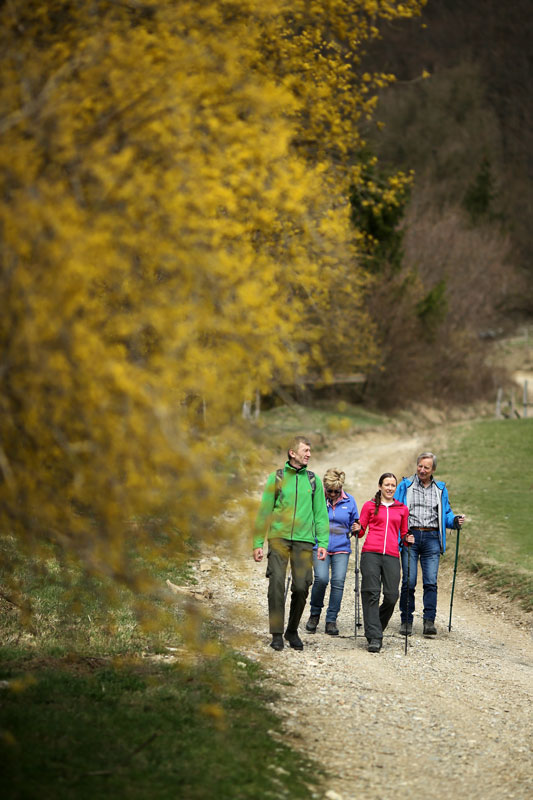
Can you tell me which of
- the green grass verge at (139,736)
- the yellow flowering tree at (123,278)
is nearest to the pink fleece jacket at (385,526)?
the green grass verge at (139,736)

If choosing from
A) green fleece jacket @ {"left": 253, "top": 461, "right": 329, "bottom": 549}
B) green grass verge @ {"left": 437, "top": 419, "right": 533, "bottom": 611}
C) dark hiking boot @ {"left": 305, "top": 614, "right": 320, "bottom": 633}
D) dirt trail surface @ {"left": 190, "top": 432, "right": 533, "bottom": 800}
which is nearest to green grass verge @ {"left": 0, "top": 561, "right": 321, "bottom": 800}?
dirt trail surface @ {"left": 190, "top": 432, "right": 533, "bottom": 800}

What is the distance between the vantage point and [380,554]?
31.1 feet

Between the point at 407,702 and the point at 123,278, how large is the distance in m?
4.68

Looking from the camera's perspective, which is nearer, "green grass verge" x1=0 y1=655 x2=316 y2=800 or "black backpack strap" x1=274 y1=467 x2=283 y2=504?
"green grass verge" x1=0 y1=655 x2=316 y2=800

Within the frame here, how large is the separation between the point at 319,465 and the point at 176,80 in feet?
65.7

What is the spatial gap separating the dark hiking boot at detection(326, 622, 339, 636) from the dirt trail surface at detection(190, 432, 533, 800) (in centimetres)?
11

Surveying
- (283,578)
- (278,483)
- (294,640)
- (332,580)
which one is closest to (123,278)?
(278,483)

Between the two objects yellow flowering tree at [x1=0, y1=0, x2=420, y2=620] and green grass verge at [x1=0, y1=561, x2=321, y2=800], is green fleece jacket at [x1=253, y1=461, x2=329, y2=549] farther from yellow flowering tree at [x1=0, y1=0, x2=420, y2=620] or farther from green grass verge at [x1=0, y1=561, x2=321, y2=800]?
yellow flowering tree at [x1=0, y1=0, x2=420, y2=620]

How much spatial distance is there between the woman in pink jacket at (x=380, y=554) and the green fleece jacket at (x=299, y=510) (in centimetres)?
84

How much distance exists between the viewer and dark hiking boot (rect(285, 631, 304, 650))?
8.93 m

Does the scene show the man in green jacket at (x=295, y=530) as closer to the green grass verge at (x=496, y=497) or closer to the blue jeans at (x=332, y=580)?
the blue jeans at (x=332, y=580)

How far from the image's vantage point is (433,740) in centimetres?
684

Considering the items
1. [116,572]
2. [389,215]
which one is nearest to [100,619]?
[116,572]

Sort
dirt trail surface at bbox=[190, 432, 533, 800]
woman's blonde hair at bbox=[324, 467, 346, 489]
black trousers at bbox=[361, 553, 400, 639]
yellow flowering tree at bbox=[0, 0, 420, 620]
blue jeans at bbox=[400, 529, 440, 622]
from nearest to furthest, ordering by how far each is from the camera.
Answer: yellow flowering tree at bbox=[0, 0, 420, 620], dirt trail surface at bbox=[190, 432, 533, 800], black trousers at bbox=[361, 553, 400, 639], woman's blonde hair at bbox=[324, 467, 346, 489], blue jeans at bbox=[400, 529, 440, 622]
